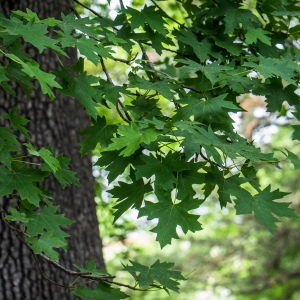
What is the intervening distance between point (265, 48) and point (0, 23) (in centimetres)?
151

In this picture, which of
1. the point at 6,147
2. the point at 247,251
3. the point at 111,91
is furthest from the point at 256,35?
the point at 247,251

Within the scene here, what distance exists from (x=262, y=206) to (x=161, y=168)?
451mm

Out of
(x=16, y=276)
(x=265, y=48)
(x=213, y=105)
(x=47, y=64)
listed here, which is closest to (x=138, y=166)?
(x=213, y=105)

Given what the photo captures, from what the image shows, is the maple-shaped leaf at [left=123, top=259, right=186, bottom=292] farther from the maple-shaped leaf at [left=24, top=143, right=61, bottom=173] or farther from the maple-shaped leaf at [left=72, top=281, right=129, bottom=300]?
the maple-shaped leaf at [left=24, top=143, right=61, bottom=173]

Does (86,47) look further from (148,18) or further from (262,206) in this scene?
(262,206)

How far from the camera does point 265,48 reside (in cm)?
306

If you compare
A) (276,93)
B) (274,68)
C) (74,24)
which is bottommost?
(274,68)

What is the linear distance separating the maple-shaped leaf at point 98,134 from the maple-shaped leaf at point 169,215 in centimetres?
45

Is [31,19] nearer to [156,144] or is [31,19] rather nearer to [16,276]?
[156,144]

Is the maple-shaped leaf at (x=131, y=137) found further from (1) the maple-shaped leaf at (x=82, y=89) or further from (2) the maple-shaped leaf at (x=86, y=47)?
(1) the maple-shaped leaf at (x=82, y=89)

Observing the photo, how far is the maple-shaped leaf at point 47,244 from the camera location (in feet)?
7.57

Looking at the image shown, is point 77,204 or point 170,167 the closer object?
point 170,167

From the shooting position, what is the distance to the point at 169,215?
2.20 m

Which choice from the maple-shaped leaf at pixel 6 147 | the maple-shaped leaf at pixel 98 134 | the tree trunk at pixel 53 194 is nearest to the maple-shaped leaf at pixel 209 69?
the maple-shaped leaf at pixel 98 134
